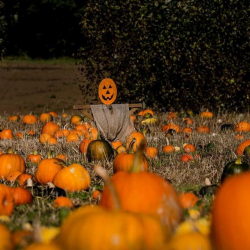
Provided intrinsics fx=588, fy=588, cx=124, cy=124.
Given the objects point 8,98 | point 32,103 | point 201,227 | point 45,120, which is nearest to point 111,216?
point 201,227

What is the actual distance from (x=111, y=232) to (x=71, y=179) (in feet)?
9.53

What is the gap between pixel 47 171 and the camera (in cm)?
550

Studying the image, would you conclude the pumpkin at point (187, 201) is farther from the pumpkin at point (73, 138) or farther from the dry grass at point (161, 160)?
the pumpkin at point (73, 138)

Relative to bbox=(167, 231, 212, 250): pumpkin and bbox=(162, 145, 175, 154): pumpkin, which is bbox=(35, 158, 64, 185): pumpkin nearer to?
bbox=(162, 145, 175, 154): pumpkin

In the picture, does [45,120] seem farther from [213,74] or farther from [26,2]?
[26,2]

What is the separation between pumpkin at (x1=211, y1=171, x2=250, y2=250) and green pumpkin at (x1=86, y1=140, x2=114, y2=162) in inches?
167

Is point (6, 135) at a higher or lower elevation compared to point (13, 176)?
lower

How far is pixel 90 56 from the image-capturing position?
1219 centimetres

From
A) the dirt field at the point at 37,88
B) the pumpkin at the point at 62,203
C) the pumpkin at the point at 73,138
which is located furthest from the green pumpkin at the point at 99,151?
the dirt field at the point at 37,88

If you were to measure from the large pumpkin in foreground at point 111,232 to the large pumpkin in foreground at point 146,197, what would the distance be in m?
0.44

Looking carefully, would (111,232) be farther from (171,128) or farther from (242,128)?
(242,128)

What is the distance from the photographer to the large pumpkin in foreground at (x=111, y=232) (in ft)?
7.34

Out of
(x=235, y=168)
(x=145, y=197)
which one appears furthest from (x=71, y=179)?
(x=145, y=197)

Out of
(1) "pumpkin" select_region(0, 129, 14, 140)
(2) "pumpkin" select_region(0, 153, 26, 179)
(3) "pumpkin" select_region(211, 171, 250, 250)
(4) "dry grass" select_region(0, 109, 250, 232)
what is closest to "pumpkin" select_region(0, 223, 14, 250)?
(4) "dry grass" select_region(0, 109, 250, 232)
